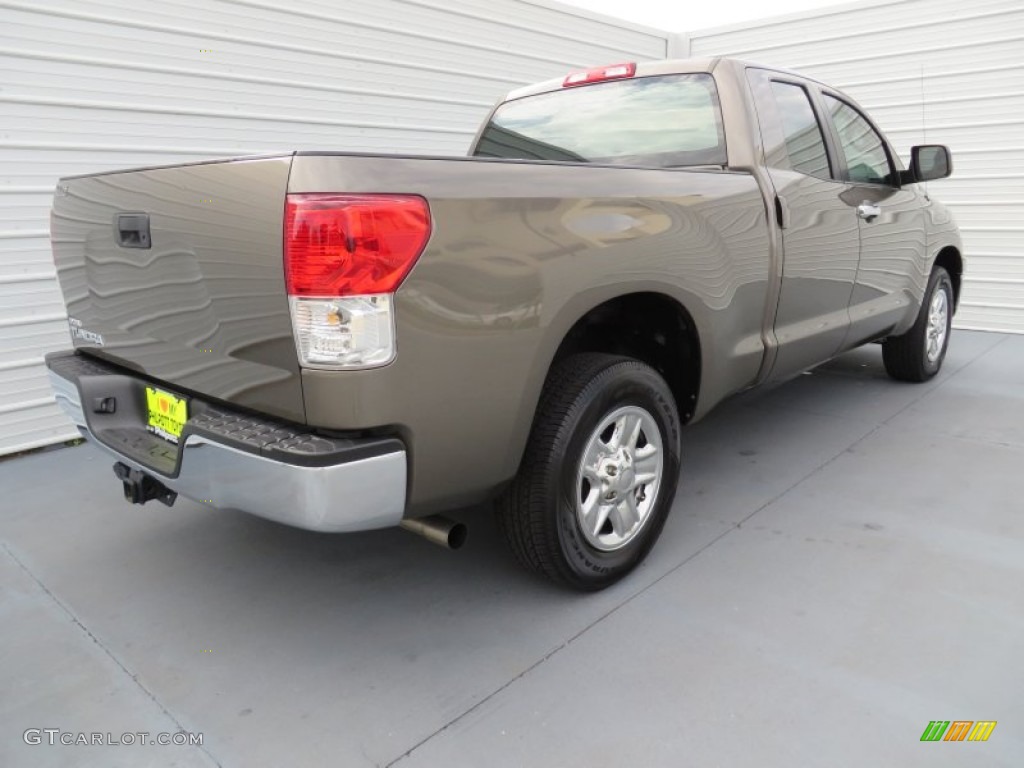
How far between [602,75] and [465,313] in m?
A: 2.05

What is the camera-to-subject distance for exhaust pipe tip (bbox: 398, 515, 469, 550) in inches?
82.3

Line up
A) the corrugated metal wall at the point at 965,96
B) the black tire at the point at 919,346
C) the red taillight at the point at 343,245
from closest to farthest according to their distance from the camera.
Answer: the red taillight at the point at 343,245 < the black tire at the point at 919,346 < the corrugated metal wall at the point at 965,96

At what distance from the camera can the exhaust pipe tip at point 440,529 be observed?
2090mm

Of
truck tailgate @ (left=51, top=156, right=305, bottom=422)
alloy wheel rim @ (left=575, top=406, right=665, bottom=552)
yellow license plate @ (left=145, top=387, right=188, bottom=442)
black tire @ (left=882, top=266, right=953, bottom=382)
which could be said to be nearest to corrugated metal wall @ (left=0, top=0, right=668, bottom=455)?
truck tailgate @ (left=51, top=156, right=305, bottom=422)

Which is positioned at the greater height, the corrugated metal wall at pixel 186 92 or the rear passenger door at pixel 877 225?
the corrugated metal wall at pixel 186 92

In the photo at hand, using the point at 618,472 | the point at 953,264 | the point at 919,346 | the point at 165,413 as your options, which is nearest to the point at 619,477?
the point at 618,472

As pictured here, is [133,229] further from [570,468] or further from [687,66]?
[687,66]

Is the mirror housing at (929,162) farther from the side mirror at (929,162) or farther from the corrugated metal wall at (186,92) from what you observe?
the corrugated metal wall at (186,92)

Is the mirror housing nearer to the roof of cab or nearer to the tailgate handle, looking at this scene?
the roof of cab

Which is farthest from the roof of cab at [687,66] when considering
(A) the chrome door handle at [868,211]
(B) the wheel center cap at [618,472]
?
(B) the wheel center cap at [618,472]

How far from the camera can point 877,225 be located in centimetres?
395

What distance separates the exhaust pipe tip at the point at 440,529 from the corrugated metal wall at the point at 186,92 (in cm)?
239

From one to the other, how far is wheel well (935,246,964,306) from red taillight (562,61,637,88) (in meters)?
2.75

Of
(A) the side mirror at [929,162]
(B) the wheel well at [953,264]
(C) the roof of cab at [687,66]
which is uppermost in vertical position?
(C) the roof of cab at [687,66]
